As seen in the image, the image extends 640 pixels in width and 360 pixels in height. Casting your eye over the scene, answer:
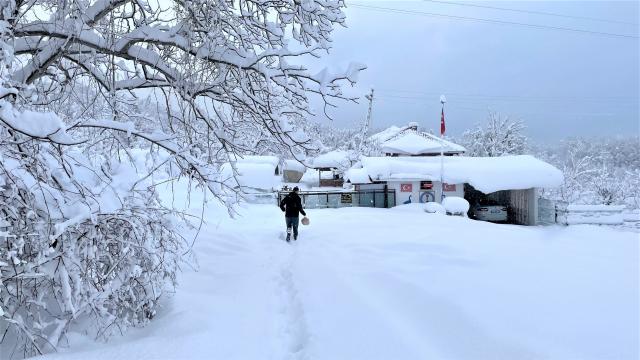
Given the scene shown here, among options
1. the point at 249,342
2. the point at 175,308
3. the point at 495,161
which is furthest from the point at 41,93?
the point at 495,161

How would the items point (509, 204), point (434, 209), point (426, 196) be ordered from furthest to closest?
point (509, 204) < point (426, 196) < point (434, 209)

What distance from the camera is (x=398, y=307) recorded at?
5.50m

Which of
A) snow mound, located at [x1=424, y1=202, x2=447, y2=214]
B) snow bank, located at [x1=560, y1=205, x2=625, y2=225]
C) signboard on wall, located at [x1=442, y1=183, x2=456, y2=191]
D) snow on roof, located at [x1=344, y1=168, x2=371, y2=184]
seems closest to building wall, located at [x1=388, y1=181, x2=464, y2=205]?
signboard on wall, located at [x1=442, y1=183, x2=456, y2=191]

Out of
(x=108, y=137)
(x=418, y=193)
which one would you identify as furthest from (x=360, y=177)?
(x=108, y=137)

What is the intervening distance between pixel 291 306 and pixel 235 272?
1889 millimetres

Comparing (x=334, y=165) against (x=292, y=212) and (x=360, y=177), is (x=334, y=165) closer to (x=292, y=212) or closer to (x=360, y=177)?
(x=360, y=177)

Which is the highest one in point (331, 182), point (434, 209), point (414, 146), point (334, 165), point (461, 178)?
point (414, 146)

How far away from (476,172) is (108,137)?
77.0 ft

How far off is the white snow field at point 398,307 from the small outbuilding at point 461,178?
51.9 feet

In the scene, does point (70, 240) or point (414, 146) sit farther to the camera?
point (414, 146)

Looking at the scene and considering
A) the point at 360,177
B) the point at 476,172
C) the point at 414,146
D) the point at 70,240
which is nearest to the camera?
the point at 70,240

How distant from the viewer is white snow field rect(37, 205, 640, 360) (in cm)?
417

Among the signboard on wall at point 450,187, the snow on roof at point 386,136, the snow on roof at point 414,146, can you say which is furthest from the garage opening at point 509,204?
the snow on roof at point 386,136

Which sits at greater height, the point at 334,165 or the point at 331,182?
the point at 334,165
